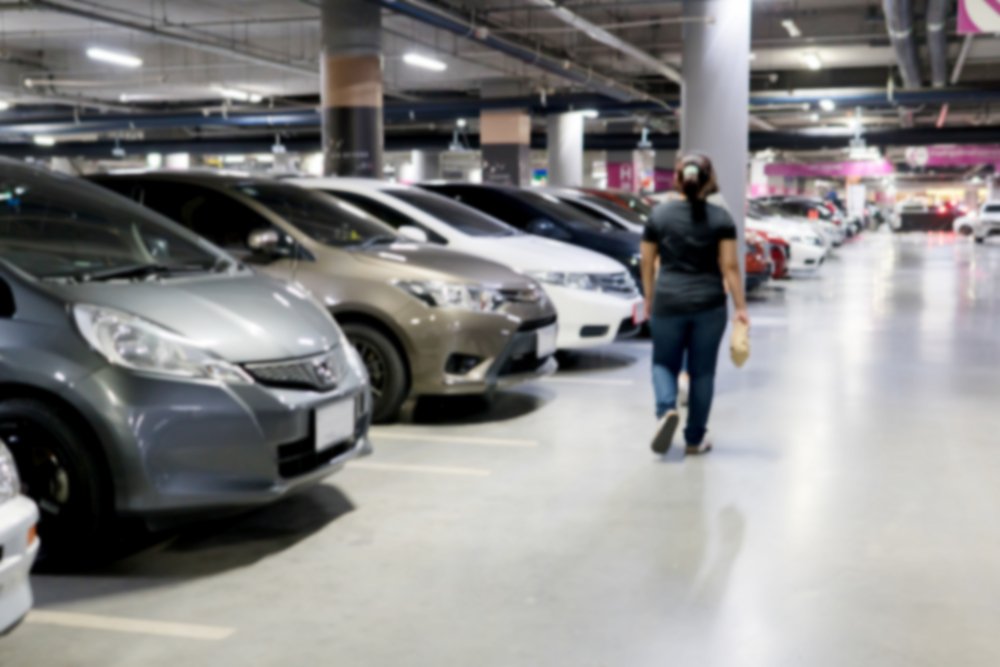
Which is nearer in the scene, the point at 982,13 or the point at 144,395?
the point at 144,395

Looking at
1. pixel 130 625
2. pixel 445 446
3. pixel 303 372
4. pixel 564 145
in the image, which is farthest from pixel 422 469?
pixel 564 145

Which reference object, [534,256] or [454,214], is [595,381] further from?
[454,214]

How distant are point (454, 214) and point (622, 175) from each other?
1240 inches

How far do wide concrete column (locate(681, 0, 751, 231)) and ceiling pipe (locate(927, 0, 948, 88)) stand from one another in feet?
16.3

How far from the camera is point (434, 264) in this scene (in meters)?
6.80

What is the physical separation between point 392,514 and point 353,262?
2.10 meters

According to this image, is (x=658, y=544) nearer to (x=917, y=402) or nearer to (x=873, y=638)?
(x=873, y=638)

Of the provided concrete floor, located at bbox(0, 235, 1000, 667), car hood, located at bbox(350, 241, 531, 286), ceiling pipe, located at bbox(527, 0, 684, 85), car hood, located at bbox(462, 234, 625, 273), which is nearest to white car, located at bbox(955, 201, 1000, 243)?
ceiling pipe, located at bbox(527, 0, 684, 85)

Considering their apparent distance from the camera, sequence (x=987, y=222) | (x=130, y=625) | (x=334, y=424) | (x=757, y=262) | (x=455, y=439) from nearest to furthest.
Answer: (x=130, y=625) < (x=334, y=424) < (x=455, y=439) < (x=757, y=262) < (x=987, y=222)

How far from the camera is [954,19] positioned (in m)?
18.8

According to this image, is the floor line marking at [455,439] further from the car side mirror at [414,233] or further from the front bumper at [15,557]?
the front bumper at [15,557]

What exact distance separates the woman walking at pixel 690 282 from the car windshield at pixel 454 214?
292cm

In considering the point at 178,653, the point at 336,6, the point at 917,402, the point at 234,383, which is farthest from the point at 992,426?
the point at 336,6

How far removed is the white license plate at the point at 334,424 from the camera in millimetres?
4477
